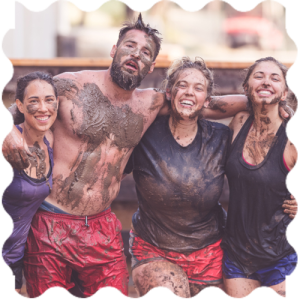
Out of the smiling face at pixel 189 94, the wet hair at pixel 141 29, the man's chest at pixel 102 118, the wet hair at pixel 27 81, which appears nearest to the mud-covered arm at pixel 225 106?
the smiling face at pixel 189 94

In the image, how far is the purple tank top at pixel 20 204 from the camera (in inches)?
118

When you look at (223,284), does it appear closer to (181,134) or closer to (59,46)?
(181,134)

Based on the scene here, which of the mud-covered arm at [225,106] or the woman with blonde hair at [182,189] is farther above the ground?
the mud-covered arm at [225,106]

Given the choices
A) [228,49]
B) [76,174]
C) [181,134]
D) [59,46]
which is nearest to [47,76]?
[76,174]

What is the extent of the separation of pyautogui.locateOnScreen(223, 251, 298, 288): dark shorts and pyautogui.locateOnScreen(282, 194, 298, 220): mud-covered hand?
320mm

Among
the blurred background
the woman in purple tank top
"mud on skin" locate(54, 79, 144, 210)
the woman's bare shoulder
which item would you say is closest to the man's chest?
"mud on skin" locate(54, 79, 144, 210)

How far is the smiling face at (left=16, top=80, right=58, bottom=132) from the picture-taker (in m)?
3.00

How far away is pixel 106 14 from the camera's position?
829 inches

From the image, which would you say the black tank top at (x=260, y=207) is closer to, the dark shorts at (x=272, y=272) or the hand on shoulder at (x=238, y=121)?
the dark shorts at (x=272, y=272)

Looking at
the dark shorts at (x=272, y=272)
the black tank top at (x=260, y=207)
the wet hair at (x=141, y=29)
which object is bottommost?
the dark shorts at (x=272, y=272)

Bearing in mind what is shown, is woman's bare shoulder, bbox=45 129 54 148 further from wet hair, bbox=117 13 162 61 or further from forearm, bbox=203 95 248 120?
forearm, bbox=203 95 248 120

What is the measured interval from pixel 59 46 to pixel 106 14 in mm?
11376

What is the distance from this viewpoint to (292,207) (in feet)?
10.8

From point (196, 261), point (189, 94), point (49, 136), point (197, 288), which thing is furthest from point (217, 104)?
point (197, 288)
